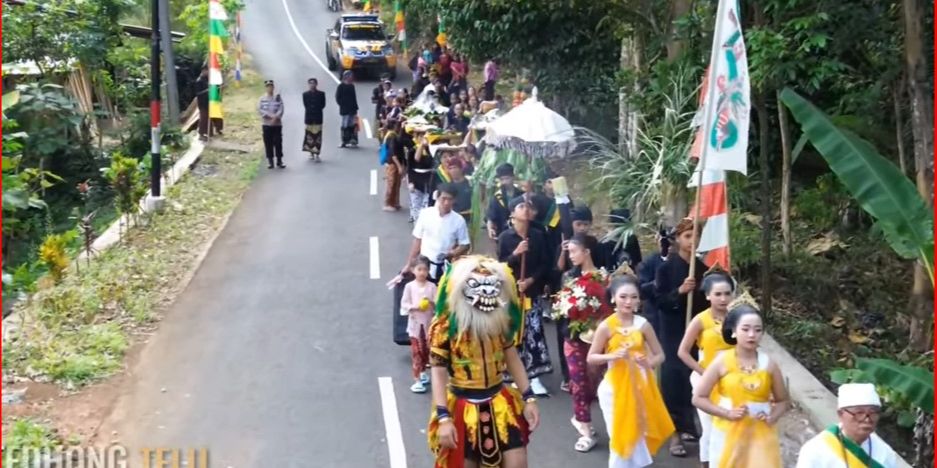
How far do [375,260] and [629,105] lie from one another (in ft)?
14.7

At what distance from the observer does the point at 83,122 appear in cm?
2342

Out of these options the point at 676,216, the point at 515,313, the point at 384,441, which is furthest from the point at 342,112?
the point at 515,313

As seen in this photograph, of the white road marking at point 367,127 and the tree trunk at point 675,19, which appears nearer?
the tree trunk at point 675,19

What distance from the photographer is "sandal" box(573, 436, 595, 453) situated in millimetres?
8747

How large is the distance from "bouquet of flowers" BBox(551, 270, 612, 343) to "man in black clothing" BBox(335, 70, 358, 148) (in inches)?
571

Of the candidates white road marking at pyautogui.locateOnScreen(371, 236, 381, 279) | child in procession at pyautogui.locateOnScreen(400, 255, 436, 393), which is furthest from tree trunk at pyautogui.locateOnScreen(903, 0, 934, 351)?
white road marking at pyautogui.locateOnScreen(371, 236, 381, 279)

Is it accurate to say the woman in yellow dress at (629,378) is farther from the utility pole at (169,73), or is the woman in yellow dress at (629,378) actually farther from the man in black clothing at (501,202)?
the utility pole at (169,73)

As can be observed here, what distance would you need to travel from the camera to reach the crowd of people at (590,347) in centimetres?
659

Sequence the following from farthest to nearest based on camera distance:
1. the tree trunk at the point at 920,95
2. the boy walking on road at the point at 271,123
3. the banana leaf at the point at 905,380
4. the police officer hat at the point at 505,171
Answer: the boy walking on road at the point at 271,123 → the police officer hat at the point at 505,171 → the tree trunk at the point at 920,95 → the banana leaf at the point at 905,380

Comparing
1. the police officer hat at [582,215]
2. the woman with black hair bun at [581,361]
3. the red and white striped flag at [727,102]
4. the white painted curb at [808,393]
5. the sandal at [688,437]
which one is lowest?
the sandal at [688,437]

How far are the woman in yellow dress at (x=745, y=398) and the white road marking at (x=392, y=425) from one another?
104 inches

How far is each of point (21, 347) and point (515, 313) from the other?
6.14m

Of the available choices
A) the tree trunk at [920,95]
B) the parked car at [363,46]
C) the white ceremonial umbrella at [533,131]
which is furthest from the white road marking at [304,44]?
the tree trunk at [920,95]

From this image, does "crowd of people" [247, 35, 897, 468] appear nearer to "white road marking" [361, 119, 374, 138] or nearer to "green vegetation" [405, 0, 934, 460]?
"green vegetation" [405, 0, 934, 460]
